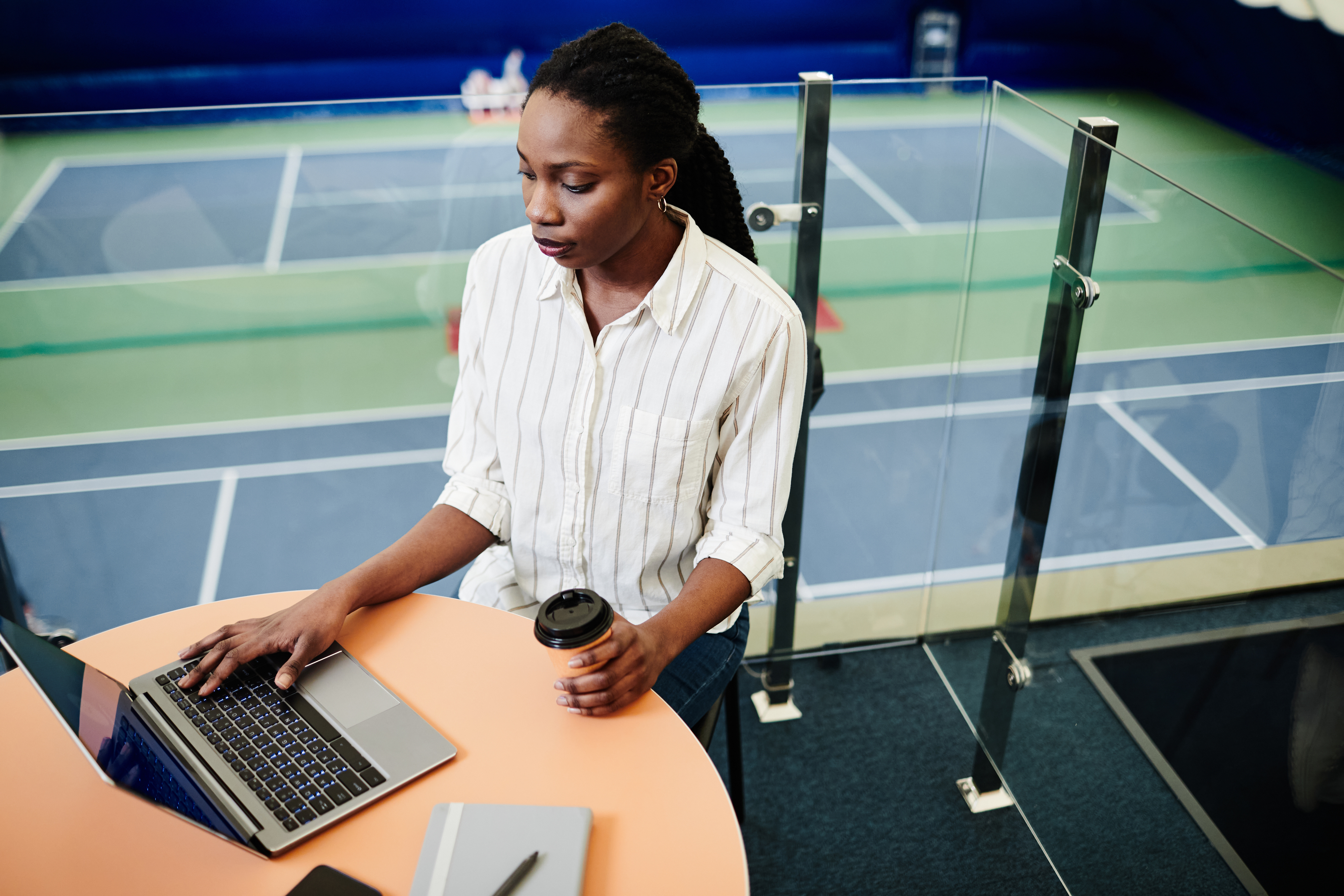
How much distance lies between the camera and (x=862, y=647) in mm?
2627

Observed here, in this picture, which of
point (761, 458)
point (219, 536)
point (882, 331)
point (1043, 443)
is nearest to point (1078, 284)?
point (1043, 443)

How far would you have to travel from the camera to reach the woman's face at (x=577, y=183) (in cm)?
125

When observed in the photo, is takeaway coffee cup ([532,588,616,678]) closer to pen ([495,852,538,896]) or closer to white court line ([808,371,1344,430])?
pen ([495,852,538,896])

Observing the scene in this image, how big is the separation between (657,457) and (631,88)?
1.68 ft

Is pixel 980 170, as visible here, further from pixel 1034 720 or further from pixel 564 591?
pixel 564 591

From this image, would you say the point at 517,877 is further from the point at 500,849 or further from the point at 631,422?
the point at 631,422

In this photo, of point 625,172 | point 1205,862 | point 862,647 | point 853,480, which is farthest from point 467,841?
point 862,647

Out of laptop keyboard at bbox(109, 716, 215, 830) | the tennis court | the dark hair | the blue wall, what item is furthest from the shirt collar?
the blue wall

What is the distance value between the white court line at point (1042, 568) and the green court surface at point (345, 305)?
0.33 metres

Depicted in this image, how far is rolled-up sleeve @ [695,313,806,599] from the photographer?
143 centimetres

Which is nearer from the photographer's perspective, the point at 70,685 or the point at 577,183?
the point at 70,685

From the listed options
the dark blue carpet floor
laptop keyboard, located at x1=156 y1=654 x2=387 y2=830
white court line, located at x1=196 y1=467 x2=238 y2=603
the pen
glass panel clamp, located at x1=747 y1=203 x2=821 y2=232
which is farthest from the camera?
white court line, located at x1=196 y1=467 x2=238 y2=603

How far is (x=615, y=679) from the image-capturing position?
1.17 meters

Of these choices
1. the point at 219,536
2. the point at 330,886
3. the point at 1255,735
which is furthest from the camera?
the point at 219,536
